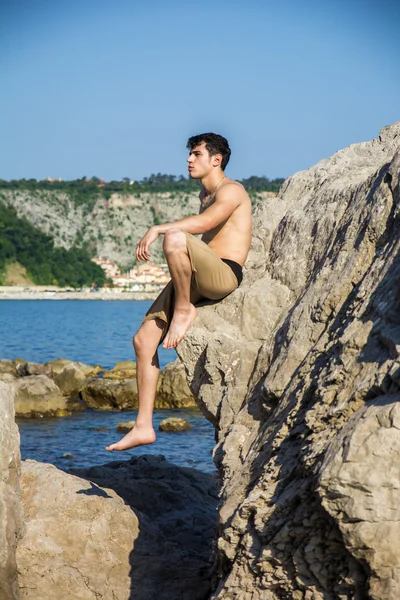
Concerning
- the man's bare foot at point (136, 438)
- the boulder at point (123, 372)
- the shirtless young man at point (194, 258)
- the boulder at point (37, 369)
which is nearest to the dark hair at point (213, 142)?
the shirtless young man at point (194, 258)

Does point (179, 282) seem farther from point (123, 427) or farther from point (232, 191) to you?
point (123, 427)

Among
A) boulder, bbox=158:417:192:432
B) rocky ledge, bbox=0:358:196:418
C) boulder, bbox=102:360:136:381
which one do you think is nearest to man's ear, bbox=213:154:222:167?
boulder, bbox=158:417:192:432

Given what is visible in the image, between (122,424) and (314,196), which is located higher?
(314,196)

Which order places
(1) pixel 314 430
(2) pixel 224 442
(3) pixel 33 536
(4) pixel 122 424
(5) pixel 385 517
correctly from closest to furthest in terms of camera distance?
1. (5) pixel 385 517
2. (1) pixel 314 430
3. (2) pixel 224 442
4. (3) pixel 33 536
5. (4) pixel 122 424

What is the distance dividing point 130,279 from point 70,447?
440 feet

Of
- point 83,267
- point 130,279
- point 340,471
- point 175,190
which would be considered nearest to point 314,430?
point 340,471

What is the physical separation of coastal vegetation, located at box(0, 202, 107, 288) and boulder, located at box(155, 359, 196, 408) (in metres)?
107

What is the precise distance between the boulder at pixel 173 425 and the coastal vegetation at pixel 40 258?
110006 mm

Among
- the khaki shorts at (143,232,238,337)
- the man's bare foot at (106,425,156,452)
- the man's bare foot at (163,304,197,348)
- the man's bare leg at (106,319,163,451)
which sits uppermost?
the khaki shorts at (143,232,238,337)

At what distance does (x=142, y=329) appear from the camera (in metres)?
6.73

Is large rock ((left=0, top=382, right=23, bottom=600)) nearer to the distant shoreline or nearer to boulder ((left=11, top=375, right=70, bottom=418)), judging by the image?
boulder ((left=11, top=375, right=70, bottom=418))

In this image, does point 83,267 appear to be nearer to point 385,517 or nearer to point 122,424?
point 122,424

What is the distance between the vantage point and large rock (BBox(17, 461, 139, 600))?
626 centimetres

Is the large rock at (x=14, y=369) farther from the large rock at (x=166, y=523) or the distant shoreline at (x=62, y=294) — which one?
the distant shoreline at (x=62, y=294)
